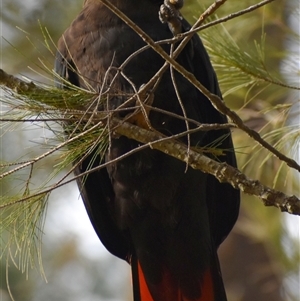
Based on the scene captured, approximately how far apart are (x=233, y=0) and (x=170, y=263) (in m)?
0.97

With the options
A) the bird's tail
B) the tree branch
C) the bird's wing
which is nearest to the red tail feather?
the bird's tail

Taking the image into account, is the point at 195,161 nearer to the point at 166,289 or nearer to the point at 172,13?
the point at 172,13

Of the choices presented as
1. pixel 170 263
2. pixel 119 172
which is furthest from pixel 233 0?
pixel 170 263

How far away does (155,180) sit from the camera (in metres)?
2.23

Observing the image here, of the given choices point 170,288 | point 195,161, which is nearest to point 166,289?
point 170,288

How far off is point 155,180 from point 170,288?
0.41 metres

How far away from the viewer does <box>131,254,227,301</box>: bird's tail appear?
2363 millimetres

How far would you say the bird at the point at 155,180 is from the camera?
2172 millimetres

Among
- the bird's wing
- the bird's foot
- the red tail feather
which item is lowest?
the red tail feather

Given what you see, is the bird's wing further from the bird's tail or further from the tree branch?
the tree branch

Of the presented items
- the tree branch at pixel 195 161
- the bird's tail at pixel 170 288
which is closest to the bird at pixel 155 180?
the bird's tail at pixel 170 288

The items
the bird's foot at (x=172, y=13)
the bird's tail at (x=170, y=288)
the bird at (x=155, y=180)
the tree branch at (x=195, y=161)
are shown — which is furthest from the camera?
the bird's tail at (x=170, y=288)

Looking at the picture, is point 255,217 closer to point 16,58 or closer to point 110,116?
point 16,58

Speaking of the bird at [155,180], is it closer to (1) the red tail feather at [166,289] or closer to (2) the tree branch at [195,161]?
(1) the red tail feather at [166,289]
